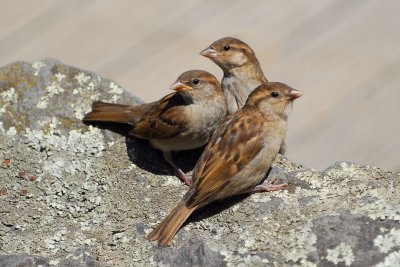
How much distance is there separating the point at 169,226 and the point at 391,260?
1004 mm

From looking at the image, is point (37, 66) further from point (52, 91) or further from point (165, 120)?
point (165, 120)

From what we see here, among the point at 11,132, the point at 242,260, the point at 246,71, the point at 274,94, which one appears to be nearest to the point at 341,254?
the point at 242,260

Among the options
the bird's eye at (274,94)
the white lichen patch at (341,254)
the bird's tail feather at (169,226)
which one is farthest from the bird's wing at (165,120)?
the white lichen patch at (341,254)

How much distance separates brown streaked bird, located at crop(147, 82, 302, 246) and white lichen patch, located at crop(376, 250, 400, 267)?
2.72ft

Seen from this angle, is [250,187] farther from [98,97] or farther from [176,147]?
[98,97]

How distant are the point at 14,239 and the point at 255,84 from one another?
220cm

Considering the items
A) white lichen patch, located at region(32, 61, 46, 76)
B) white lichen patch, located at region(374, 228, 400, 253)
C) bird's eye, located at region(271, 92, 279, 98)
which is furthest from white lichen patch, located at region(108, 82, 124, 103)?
white lichen patch, located at region(374, 228, 400, 253)

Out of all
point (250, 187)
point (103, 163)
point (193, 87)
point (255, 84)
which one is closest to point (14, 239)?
point (103, 163)

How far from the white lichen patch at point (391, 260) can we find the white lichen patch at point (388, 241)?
1.2 inches

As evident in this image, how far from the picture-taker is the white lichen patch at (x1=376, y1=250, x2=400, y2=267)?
374cm

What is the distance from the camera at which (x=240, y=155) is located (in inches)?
184

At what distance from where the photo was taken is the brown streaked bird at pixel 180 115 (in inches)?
201

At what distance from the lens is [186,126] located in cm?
523

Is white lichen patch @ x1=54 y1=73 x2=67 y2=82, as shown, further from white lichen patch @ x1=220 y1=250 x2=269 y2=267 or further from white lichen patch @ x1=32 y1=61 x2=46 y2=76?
white lichen patch @ x1=220 y1=250 x2=269 y2=267
